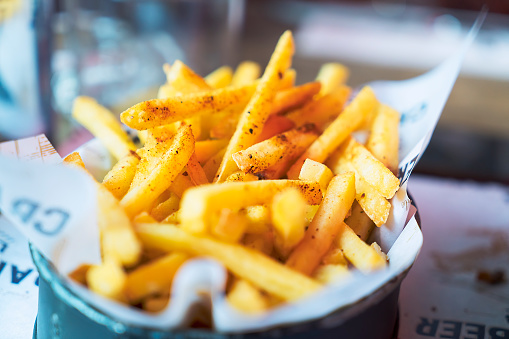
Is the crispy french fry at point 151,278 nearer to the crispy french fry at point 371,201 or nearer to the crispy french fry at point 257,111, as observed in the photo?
the crispy french fry at point 257,111

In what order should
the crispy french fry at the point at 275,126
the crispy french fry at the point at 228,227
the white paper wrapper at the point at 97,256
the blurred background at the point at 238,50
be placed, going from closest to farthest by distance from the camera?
1. the white paper wrapper at the point at 97,256
2. the crispy french fry at the point at 228,227
3. the crispy french fry at the point at 275,126
4. the blurred background at the point at 238,50

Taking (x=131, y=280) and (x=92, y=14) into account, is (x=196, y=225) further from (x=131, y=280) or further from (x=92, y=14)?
(x=92, y=14)

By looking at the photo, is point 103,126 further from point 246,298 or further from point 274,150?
point 246,298

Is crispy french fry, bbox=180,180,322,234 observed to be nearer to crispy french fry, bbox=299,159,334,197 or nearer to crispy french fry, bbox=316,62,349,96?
crispy french fry, bbox=299,159,334,197

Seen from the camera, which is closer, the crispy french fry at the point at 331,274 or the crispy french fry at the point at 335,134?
the crispy french fry at the point at 331,274

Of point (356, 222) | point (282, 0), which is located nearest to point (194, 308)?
point (356, 222)

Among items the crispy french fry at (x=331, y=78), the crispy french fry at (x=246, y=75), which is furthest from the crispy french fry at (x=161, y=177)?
the crispy french fry at (x=331, y=78)

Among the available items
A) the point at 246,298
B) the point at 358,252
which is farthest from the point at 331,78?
the point at 246,298

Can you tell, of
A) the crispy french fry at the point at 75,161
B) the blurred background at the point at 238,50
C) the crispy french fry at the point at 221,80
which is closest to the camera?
the crispy french fry at the point at 75,161
